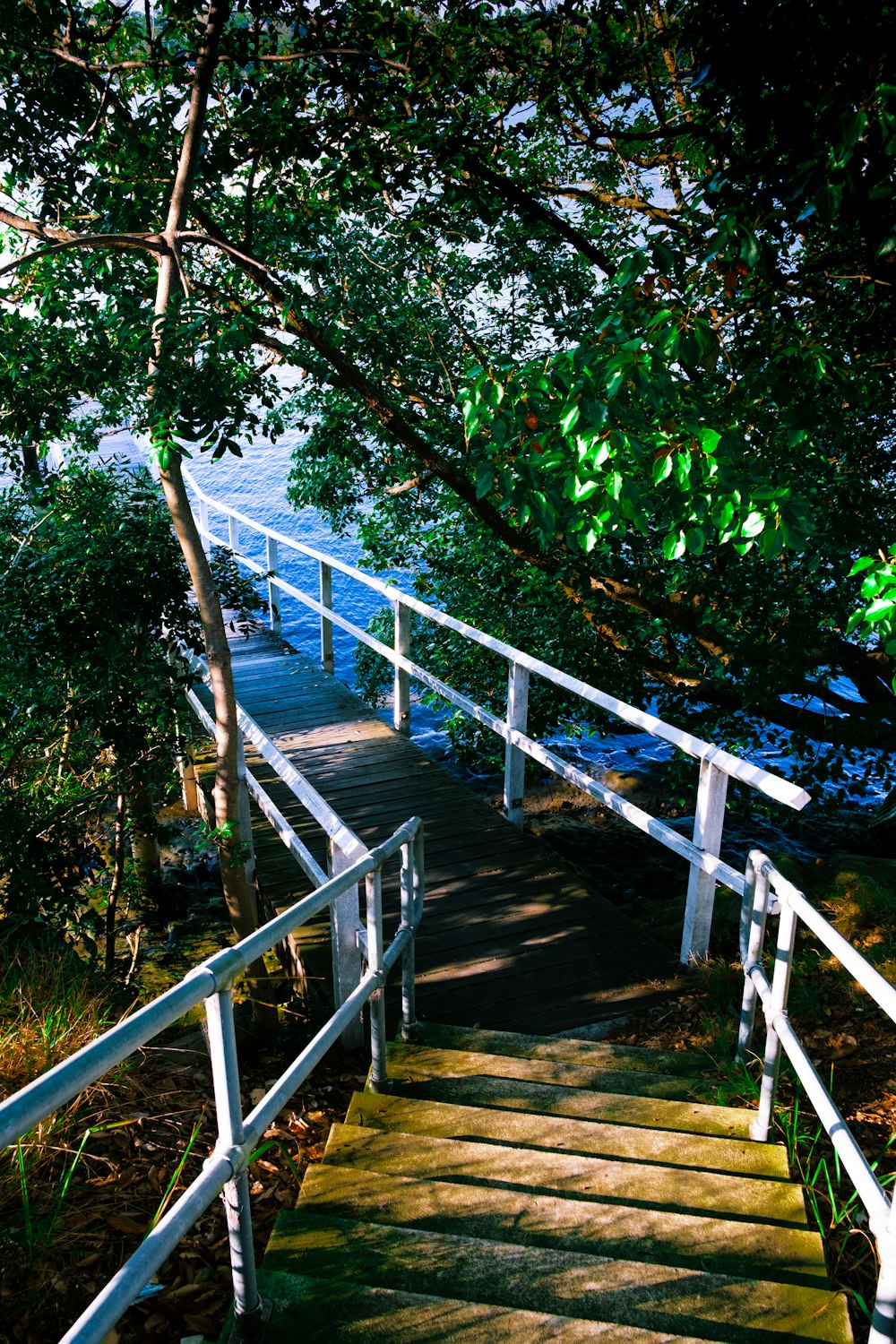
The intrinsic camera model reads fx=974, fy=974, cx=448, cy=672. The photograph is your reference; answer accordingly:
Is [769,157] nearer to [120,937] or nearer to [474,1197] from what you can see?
[474,1197]

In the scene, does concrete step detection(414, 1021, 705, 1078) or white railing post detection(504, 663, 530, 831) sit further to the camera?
white railing post detection(504, 663, 530, 831)

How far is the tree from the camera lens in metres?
3.27

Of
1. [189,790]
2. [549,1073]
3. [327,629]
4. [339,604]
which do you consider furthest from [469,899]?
[339,604]

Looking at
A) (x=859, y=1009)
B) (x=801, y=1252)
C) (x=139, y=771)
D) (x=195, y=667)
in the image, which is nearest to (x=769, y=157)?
(x=859, y=1009)

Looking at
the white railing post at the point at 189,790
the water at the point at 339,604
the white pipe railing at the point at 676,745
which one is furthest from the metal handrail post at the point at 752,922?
the white railing post at the point at 189,790

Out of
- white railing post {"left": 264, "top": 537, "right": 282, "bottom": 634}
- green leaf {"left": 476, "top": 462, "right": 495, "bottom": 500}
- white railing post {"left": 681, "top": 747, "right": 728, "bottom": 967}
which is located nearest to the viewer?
green leaf {"left": 476, "top": 462, "right": 495, "bottom": 500}

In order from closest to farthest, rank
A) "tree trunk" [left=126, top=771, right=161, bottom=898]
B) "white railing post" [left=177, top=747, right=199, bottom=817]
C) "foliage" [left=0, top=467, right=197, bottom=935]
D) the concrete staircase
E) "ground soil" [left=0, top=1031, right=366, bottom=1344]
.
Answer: the concrete staircase → "ground soil" [left=0, top=1031, right=366, bottom=1344] → "foliage" [left=0, top=467, right=197, bottom=935] → "tree trunk" [left=126, top=771, right=161, bottom=898] → "white railing post" [left=177, top=747, right=199, bottom=817]

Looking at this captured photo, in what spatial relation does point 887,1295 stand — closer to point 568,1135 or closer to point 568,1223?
point 568,1223

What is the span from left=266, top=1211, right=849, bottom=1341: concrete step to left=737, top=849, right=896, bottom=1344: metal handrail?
25 cm

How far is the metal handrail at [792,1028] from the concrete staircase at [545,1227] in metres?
0.23

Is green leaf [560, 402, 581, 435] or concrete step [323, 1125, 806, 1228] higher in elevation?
green leaf [560, 402, 581, 435]

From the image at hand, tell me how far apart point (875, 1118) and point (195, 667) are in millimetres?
6684

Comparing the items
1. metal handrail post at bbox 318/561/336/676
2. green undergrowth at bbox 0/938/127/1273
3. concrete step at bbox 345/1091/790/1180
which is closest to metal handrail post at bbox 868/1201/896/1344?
concrete step at bbox 345/1091/790/1180

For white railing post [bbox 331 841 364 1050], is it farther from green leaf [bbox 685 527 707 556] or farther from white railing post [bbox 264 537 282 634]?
white railing post [bbox 264 537 282 634]
